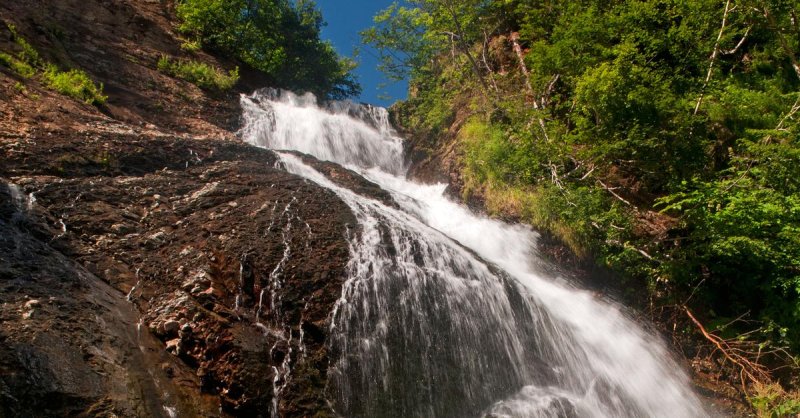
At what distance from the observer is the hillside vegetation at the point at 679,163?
695cm

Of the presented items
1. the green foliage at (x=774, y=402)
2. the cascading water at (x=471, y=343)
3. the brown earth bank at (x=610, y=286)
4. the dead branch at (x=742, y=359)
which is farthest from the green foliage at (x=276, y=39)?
the green foliage at (x=774, y=402)

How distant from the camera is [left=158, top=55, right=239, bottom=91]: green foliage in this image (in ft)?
40.9

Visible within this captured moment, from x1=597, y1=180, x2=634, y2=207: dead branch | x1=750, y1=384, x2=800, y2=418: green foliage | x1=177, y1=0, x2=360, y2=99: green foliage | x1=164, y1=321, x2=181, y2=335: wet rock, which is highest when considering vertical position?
x1=177, y1=0, x2=360, y2=99: green foliage

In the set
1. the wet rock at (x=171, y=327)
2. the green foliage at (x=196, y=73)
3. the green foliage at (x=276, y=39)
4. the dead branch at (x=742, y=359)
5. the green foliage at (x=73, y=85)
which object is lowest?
the dead branch at (x=742, y=359)

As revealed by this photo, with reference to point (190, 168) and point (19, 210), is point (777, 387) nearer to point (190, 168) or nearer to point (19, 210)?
point (190, 168)

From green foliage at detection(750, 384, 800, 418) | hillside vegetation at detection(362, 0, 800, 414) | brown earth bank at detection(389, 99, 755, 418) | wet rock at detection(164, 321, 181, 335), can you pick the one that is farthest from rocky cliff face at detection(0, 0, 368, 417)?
green foliage at detection(750, 384, 800, 418)

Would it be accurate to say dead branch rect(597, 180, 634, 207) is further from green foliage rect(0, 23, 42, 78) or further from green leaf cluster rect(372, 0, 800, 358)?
green foliage rect(0, 23, 42, 78)

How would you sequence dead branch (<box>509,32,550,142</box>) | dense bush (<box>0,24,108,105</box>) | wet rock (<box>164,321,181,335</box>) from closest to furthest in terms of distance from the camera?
wet rock (<box>164,321,181,335</box>) < dense bush (<box>0,24,108,105</box>) < dead branch (<box>509,32,550,142</box>)

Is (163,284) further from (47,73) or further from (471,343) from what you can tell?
(47,73)

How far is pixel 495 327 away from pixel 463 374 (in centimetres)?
95

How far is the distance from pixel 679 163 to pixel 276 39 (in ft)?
46.0

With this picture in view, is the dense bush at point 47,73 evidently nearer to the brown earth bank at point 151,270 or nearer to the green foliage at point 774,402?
the brown earth bank at point 151,270

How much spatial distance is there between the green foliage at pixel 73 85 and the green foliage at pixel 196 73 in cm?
329

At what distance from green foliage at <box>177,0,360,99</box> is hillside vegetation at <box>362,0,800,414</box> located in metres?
8.93
